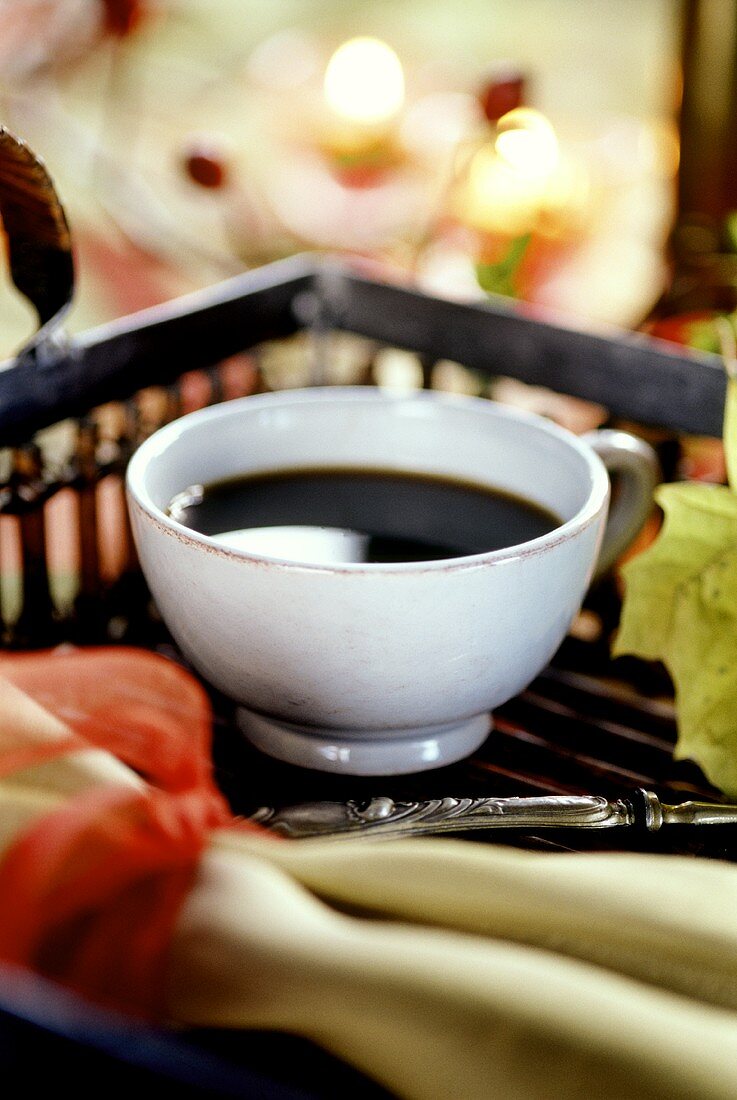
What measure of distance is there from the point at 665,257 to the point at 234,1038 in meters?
0.57

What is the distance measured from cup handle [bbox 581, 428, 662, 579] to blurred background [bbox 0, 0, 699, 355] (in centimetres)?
14

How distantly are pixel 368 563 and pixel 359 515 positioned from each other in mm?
86

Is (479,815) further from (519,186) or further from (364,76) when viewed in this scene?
(364,76)

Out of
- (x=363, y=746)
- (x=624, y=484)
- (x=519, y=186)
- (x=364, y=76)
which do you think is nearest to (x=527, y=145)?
(x=519, y=186)

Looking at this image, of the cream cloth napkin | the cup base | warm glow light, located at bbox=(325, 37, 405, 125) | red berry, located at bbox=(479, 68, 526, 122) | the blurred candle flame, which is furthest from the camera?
warm glow light, located at bbox=(325, 37, 405, 125)

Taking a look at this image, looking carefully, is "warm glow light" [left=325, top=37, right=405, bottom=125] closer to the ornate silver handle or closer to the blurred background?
the blurred background

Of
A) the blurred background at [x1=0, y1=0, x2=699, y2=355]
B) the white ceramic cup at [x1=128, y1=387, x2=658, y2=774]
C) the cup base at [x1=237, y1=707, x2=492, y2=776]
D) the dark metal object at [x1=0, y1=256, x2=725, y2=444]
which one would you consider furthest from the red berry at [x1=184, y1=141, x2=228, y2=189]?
the cup base at [x1=237, y1=707, x2=492, y2=776]

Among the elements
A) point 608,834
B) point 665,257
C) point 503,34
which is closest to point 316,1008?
point 608,834

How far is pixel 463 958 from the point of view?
22cm

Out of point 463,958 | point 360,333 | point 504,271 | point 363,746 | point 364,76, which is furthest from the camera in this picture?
point 364,76

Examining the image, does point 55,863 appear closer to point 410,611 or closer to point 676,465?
point 410,611

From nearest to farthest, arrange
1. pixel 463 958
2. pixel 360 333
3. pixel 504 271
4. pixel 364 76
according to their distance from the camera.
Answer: pixel 463 958, pixel 360 333, pixel 504 271, pixel 364 76

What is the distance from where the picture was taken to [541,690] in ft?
1.32

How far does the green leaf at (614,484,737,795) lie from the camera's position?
0.34 metres
